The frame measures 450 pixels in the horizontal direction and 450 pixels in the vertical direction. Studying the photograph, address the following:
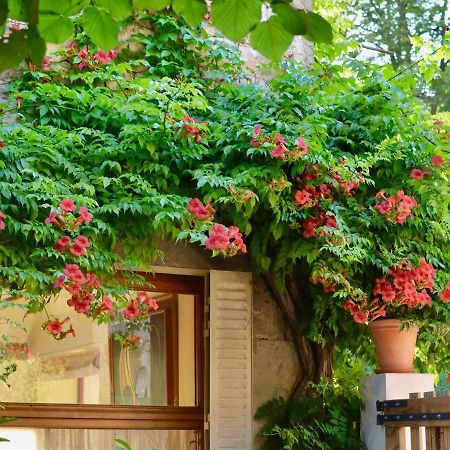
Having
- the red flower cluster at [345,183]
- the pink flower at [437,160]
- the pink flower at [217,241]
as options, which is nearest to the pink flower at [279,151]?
the red flower cluster at [345,183]

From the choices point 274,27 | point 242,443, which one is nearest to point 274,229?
point 242,443

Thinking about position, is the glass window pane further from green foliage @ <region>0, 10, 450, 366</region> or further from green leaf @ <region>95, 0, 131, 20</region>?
green leaf @ <region>95, 0, 131, 20</region>

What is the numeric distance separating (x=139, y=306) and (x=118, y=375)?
0.57 m

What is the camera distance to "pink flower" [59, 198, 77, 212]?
17.9 ft

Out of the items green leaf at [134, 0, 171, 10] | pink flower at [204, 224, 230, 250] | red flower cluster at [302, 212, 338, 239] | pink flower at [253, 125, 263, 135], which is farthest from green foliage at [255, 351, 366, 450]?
green leaf at [134, 0, 171, 10]

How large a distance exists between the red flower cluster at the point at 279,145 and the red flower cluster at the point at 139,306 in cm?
107

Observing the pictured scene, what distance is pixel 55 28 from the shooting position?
5.75 ft

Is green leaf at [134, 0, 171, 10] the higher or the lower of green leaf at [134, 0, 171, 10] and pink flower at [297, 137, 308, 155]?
the lower

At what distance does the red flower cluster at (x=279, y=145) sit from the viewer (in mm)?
5879

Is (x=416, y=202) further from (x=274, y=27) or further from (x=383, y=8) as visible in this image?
(x=383, y=8)

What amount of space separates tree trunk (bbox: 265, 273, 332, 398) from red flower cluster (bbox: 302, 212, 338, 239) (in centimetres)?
69

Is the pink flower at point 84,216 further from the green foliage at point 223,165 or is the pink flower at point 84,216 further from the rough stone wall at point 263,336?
the rough stone wall at point 263,336

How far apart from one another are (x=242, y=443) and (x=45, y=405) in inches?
50.5

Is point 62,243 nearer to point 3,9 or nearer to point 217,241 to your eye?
point 217,241
